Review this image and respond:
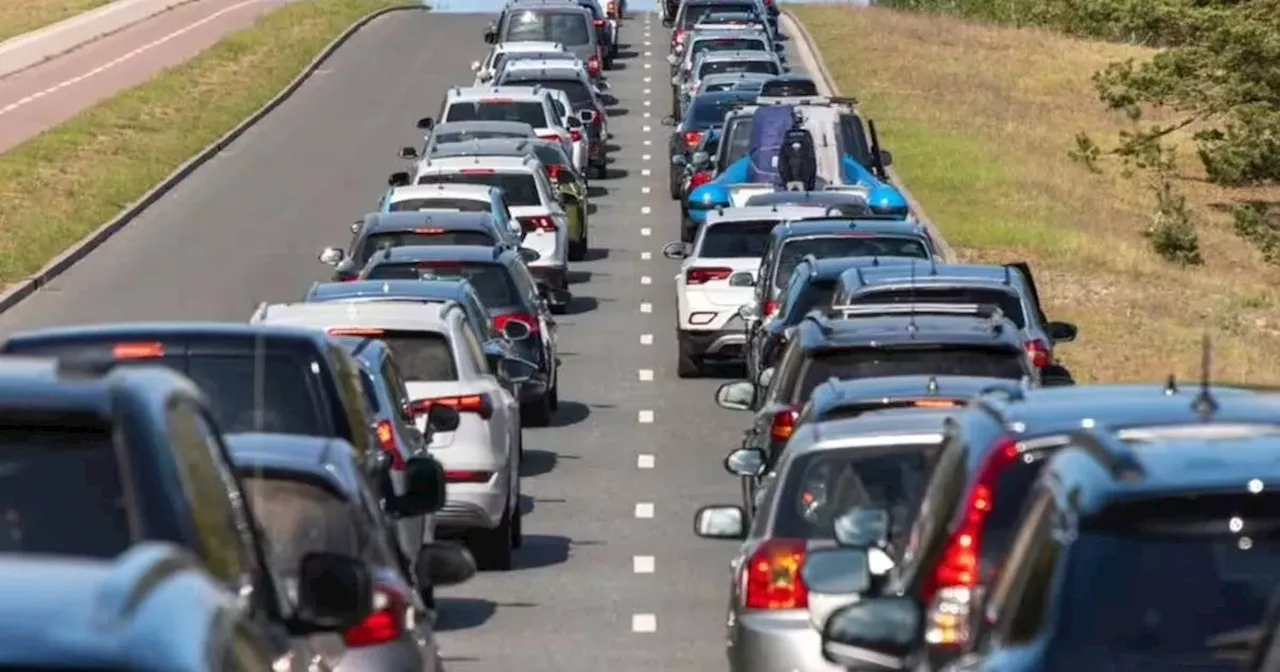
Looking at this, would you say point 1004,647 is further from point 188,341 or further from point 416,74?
point 416,74

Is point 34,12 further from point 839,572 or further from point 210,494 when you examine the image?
point 210,494

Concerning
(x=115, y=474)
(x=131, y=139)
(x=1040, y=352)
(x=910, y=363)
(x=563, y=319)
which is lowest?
(x=131, y=139)

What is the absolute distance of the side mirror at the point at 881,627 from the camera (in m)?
7.91

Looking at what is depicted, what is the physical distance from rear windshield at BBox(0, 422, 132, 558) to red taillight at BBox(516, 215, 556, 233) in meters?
25.7

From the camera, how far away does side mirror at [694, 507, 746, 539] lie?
1245cm

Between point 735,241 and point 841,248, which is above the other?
point 841,248

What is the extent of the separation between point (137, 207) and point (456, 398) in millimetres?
25684

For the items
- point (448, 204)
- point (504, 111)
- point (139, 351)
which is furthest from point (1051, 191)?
point (139, 351)

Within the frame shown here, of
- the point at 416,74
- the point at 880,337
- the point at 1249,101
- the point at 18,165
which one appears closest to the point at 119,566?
the point at 880,337

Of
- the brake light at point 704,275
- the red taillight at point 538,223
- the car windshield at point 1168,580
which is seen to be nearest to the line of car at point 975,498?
the car windshield at point 1168,580

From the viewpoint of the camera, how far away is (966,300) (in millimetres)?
20188

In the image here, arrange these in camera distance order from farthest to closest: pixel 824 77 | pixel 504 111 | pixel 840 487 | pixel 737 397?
pixel 824 77, pixel 504 111, pixel 737 397, pixel 840 487

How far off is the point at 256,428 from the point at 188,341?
1.66ft

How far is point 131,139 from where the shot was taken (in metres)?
50.1
